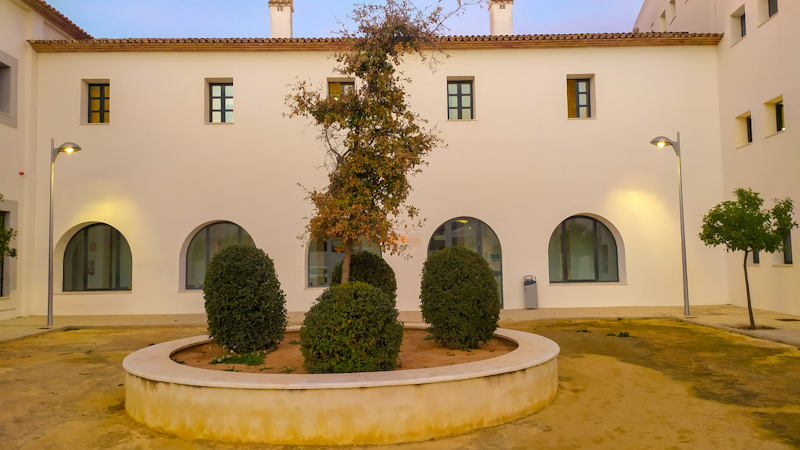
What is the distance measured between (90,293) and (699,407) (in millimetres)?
14962

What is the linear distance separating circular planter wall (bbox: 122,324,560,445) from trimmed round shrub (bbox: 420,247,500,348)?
64.0 inches

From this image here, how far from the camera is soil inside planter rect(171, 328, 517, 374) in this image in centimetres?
609

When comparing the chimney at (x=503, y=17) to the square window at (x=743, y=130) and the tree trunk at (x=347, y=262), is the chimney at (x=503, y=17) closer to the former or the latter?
the square window at (x=743, y=130)

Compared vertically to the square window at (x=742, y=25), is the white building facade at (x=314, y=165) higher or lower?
lower

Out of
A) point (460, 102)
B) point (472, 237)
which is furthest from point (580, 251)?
point (460, 102)

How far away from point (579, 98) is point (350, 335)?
13.0m

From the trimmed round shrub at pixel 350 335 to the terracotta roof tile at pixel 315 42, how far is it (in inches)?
437

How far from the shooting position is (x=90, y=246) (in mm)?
15617

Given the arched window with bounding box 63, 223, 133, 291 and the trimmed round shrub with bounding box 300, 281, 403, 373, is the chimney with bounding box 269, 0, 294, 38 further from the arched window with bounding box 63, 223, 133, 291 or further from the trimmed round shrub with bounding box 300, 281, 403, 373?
the trimmed round shrub with bounding box 300, 281, 403, 373

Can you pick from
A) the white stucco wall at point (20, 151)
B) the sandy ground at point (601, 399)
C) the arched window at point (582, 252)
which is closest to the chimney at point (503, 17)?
the arched window at point (582, 252)

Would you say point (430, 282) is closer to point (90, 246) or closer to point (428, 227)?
point (428, 227)

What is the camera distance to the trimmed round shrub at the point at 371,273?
26.7 feet

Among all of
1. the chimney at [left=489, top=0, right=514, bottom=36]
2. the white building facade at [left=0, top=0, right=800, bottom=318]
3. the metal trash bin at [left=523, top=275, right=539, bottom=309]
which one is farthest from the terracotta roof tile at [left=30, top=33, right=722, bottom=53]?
the metal trash bin at [left=523, top=275, right=539, bottom=309]

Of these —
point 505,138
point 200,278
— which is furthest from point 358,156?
point 200,278
